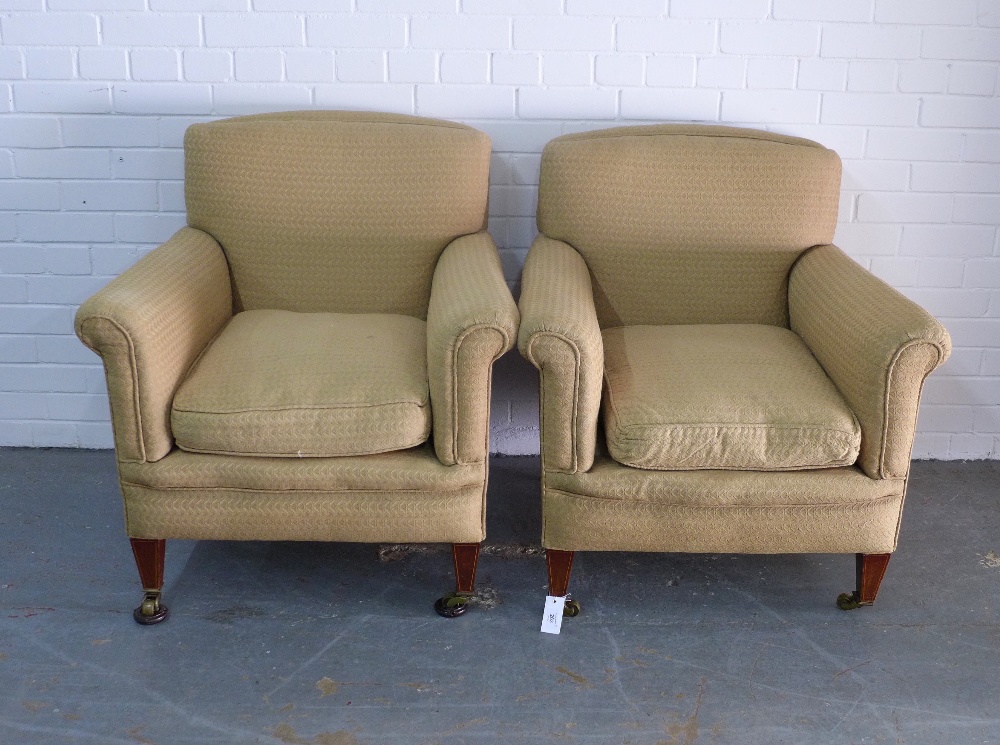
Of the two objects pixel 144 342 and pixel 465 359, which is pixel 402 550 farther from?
pixel 144 342

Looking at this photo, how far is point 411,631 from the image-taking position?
1.92 m

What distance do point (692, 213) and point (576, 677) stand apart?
1.10 metres

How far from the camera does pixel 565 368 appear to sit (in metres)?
1.80

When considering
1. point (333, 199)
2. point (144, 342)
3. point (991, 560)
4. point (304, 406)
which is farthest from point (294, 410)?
point (991, 560)

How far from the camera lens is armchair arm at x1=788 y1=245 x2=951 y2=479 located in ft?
5.90

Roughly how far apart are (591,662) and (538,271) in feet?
2.60

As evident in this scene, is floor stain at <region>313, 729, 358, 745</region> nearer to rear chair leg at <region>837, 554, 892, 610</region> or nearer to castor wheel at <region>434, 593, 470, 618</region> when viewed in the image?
castor wheel at <region>434, 593, 470, 618</region>

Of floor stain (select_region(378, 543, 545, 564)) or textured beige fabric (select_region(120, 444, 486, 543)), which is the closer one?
textured beige fabric (select_region(120, 444, 486, 543))

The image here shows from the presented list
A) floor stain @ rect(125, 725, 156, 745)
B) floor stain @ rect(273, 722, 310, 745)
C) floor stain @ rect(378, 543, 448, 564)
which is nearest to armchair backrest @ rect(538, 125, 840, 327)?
floor stain @ rect(378, 543, 448, 564)

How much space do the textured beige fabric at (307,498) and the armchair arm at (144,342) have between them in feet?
0.23

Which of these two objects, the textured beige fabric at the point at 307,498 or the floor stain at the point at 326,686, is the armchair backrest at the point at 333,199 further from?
the floor stain at the point at 326,686

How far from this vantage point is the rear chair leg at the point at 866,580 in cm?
197

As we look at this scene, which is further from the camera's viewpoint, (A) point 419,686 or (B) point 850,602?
(B) point 850,602

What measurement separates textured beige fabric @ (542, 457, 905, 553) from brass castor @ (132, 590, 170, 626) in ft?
2.49
